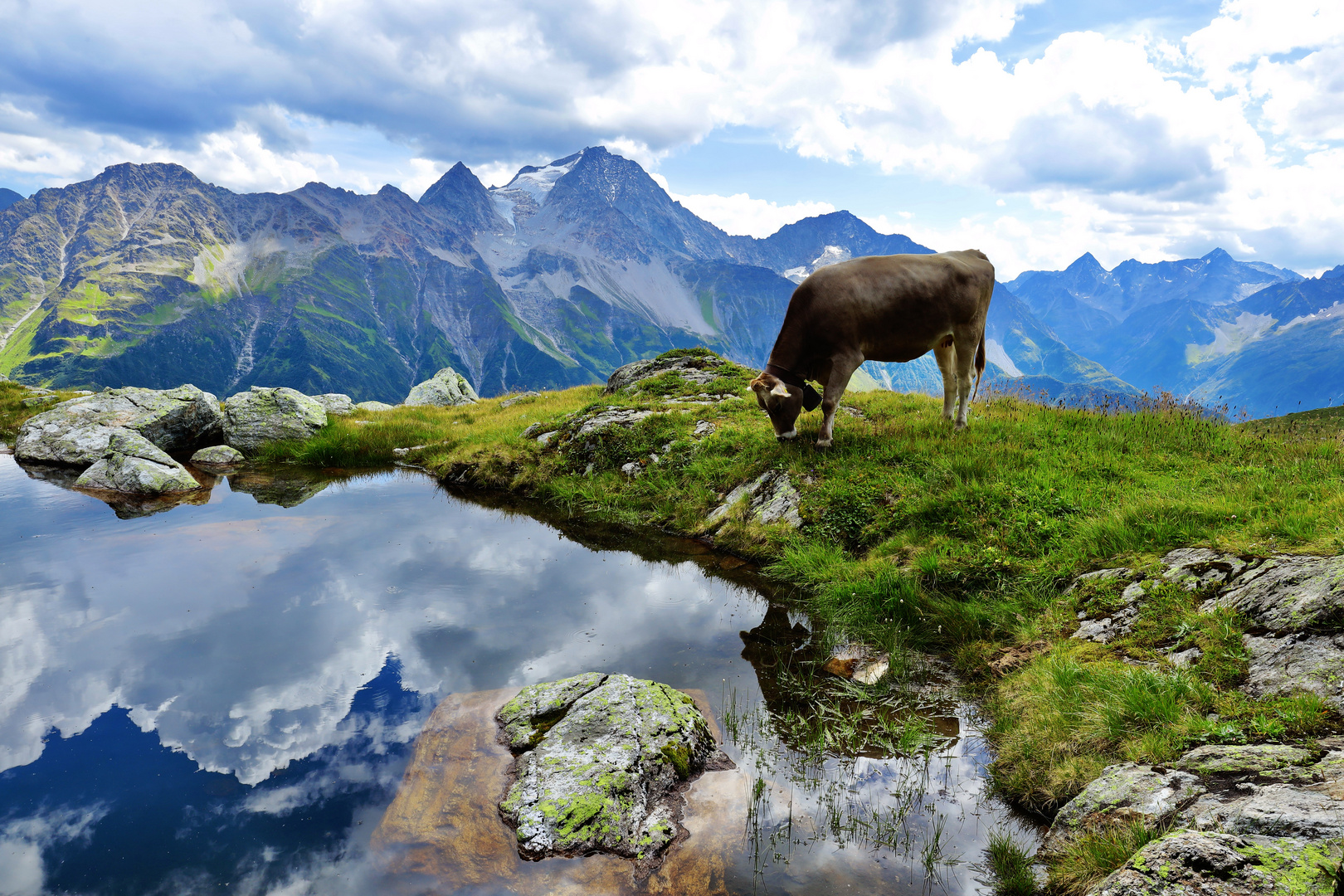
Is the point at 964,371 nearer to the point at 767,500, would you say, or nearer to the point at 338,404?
the point at 767,500

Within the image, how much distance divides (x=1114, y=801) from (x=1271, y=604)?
298cm

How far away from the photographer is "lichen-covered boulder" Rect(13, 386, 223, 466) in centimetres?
1839

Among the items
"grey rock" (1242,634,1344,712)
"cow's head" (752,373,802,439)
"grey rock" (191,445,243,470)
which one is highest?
"cow's head" (752,373,802,439)

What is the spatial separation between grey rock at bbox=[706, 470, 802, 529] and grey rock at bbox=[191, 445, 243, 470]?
16271 millimetres

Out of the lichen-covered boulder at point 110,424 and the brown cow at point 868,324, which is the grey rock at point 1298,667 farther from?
the lichen-covered boulder at point 110,424

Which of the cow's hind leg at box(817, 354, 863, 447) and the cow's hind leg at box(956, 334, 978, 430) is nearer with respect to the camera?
the cow's hind leg at box(817, 354, 863, 447)

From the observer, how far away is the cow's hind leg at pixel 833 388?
1244cm

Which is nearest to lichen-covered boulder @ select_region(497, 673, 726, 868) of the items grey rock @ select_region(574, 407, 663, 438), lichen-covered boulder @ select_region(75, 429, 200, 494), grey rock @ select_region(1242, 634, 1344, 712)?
grey rock @ select_region(1242, 634, 1344, 712)

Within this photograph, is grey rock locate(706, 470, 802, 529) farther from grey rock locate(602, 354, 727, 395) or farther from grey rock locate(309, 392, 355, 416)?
grey rock locate(309, 392, 355, 416)

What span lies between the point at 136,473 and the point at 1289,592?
22.1 m

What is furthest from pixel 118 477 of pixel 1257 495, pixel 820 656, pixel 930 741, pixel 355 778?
pixel 1257 495

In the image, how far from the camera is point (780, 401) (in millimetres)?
12992

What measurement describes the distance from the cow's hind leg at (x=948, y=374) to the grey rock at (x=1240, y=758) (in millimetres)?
9953

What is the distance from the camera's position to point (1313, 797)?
3789mm
